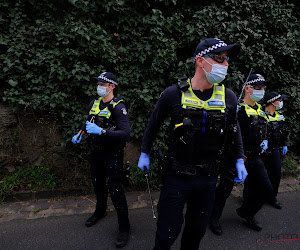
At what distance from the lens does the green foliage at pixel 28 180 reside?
12.0 feet

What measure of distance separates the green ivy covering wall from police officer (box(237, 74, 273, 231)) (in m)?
1.88

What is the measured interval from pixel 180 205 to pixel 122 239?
1.34 m

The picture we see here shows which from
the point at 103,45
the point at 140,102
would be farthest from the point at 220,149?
the point at 103,45

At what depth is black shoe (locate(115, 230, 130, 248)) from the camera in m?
2.61

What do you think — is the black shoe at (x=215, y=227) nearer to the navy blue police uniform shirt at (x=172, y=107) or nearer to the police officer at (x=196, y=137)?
the police officer at (x=196, y=137)

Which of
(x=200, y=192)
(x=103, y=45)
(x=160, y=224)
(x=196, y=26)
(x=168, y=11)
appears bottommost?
(x=160, y=224)

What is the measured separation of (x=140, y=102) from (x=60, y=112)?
170cm

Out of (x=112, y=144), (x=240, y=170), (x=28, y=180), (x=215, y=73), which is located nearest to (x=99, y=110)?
(x=112, y=144)

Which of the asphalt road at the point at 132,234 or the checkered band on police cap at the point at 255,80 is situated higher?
the checkered band on police cap at the point at 255,80

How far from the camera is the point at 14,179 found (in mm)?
3840

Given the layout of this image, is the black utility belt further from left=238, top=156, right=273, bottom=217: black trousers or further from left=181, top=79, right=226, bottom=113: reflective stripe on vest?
left=238, top=156, right=273, bottom=217: black trousers

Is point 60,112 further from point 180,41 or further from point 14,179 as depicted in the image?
point 180,41

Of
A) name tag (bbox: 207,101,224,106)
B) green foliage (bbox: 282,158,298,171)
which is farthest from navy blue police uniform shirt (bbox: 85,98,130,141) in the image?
green foliage (bbox: 282,158,298,171)

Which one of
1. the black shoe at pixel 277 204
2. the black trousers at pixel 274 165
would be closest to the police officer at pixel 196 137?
the black trousers at pixel 274 165
